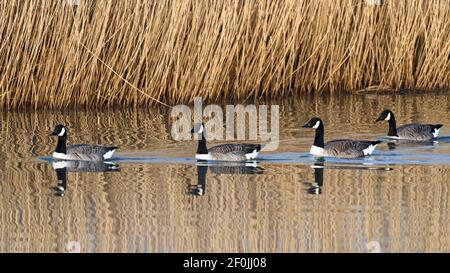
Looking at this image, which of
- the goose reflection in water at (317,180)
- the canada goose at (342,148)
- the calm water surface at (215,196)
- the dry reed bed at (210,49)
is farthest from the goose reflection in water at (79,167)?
the dry reed bed at (210,49)

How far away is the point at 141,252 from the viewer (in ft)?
27.3

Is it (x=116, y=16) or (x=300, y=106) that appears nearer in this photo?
(x=116, y=16)

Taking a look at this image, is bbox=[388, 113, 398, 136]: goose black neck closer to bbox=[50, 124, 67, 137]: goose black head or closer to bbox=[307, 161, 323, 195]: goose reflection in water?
bbox=[307, 161, 323, 195]: goose reflection in water

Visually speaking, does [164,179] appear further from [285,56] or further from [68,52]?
[285,56]

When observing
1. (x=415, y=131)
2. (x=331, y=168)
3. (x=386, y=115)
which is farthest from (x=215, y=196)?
(x=386, y=115)

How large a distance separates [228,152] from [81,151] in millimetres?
1602

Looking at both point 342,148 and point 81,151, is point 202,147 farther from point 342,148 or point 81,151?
point 342,148

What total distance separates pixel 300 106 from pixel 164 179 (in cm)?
532

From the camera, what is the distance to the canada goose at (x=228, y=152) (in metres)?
12.3

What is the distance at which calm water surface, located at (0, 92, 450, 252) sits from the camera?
28.4 feet

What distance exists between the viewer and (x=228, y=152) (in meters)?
12.4

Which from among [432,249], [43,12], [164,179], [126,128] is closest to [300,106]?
[126,128]

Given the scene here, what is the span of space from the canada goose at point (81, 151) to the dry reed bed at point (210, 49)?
9.31 ft
